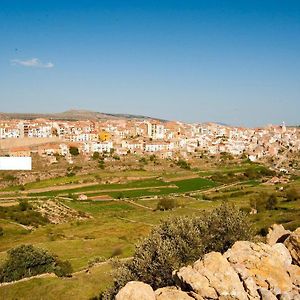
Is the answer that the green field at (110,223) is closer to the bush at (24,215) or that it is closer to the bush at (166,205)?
the bush at (166,205)

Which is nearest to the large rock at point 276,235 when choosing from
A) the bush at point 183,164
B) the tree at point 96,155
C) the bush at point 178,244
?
the bush at point 178,244

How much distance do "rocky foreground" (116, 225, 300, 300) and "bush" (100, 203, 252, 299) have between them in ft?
19.0

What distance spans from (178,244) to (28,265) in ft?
68.1

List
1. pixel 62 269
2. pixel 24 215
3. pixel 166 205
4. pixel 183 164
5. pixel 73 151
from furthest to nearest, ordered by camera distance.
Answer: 1. pixel 73 151
2. pixel 183 164
3. pixel 166 205
4. pixel 24 215
5. pixel 62 269

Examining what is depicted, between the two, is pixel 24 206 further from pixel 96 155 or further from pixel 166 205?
pixel 96 155

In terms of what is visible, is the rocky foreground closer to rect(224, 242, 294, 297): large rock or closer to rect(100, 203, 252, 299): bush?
rect(224, 242, 294, 297): large rock

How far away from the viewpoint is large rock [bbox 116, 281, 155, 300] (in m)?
16.6

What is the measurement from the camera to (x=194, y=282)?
1716 cm

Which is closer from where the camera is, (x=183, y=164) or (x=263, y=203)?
(x=263, y=203)

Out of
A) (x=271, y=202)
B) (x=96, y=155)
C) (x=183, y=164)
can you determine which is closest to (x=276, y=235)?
(x=271, y=202)

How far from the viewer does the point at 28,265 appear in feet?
136

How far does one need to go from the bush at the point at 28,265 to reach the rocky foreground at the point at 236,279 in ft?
83.8

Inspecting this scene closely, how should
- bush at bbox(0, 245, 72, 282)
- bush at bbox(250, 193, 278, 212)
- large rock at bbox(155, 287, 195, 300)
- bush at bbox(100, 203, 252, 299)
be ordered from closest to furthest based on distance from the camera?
large rock at bbox(155, 287, 195, 300) < bush at bbox(100, 203, 252, 299) < bush at bbox(0, 245, 72, 282) < bush at bbox(250, 193, 278, 212)

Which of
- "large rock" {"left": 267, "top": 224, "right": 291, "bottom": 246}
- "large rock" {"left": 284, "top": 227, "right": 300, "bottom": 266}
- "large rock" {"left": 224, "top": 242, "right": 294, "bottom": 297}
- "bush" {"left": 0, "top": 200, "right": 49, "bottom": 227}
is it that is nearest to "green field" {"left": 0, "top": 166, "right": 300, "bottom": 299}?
"bush" {"left": 0, "top": 200, "right": 49, "bottom": 227}
